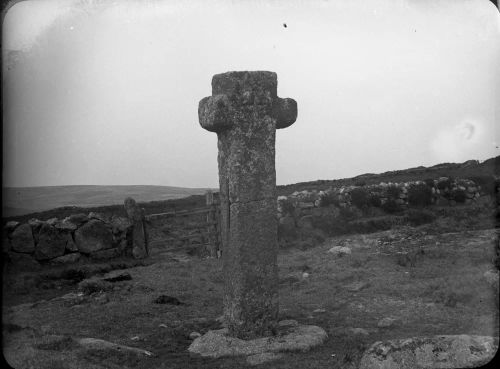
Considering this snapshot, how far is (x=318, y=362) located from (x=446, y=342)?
4.82 feet

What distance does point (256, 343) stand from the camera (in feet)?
23.3

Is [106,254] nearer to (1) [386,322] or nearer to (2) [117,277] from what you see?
(2) [117,277]

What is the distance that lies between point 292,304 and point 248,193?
2.99m

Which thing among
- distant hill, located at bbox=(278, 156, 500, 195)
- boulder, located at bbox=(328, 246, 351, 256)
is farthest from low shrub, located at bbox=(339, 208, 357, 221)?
distant hill, located at bbox=(278, 156, 500, 195)

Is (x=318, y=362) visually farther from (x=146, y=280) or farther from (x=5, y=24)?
(x=146, y=280)

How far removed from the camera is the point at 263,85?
7.54 meters

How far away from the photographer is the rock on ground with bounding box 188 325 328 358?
271 inches

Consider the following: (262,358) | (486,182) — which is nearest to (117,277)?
(262,358)

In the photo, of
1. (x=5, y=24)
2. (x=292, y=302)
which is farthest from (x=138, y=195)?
(x=5, y=24)

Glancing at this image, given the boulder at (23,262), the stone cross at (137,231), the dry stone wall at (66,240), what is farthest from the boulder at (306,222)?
the boulder at (23,262)

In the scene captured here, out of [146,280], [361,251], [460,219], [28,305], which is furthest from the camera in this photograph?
[460,219]

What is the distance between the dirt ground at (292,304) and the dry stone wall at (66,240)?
32.3 inches

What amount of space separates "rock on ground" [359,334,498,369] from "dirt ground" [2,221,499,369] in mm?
364

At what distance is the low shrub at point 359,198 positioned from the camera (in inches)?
738
